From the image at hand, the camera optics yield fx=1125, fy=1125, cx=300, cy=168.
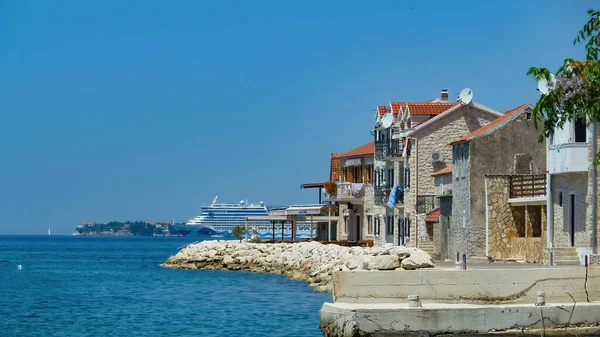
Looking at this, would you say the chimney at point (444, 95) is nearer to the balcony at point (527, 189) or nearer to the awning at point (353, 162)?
the awning at point (353, 162)

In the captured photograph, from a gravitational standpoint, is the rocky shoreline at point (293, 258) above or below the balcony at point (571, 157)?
below

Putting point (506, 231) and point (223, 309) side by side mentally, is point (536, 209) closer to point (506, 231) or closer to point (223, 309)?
point (506, 231)

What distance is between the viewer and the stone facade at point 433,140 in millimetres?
61281

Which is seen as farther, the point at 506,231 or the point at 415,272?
the point at 506,231

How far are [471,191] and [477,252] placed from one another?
2611 millimetres

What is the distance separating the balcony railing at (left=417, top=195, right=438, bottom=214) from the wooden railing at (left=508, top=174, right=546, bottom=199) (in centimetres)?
1345

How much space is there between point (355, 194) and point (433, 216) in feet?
51.8

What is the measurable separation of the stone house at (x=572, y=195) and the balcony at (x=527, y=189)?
1951mm

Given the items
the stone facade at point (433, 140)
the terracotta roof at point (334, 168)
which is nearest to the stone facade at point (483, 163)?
the stone facade at point (433, 140)

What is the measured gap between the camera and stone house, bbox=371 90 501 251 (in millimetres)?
61031

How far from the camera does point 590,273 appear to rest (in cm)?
2788

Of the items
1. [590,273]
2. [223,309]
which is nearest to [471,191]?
[223,309]

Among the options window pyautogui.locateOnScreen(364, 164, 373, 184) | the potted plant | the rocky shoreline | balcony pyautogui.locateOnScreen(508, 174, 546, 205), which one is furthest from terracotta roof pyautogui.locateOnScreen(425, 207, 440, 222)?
the potted plant

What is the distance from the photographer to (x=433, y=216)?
58.6 meters
